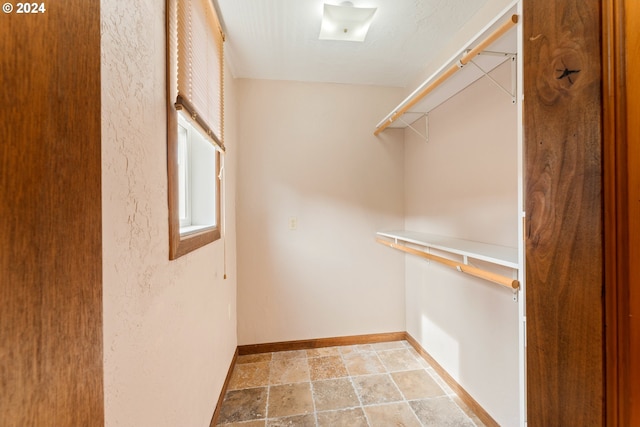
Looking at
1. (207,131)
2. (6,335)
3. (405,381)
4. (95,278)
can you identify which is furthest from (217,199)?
(405,381)

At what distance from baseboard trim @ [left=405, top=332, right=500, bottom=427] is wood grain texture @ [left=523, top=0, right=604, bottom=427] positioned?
4.29ft

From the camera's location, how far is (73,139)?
42 centimetres

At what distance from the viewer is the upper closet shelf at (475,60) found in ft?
3.23

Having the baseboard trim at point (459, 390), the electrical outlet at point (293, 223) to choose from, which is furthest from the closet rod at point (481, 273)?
the electrical outlet at point (293, 223)

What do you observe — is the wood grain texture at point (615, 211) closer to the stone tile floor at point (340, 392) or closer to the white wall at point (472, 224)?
the white wall at point (472, 224)

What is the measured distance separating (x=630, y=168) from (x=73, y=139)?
2.79ft

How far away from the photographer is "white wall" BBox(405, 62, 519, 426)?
Result: 4.31 feet

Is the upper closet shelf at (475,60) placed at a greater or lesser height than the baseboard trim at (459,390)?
greater

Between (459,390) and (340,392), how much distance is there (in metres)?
0.79

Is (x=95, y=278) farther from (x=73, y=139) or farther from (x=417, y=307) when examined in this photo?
(x=417, y=307)

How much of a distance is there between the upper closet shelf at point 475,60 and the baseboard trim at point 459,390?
1.75m

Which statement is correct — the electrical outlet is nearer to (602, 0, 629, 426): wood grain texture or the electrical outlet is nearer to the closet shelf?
the closet shelf

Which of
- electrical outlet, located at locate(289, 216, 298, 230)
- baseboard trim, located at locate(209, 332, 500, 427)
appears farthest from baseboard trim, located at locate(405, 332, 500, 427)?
electrical outlet, located at locate(289, 216, 298, 230)

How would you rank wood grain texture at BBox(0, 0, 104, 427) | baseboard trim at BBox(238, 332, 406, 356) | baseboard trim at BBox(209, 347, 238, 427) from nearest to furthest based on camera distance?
wood grain texture at BBox(0, 0, 104, 427), baseboard trim at BBox(209, 347, 238, 427), baseboard trim at BBox(238, 332, 406, 356)
